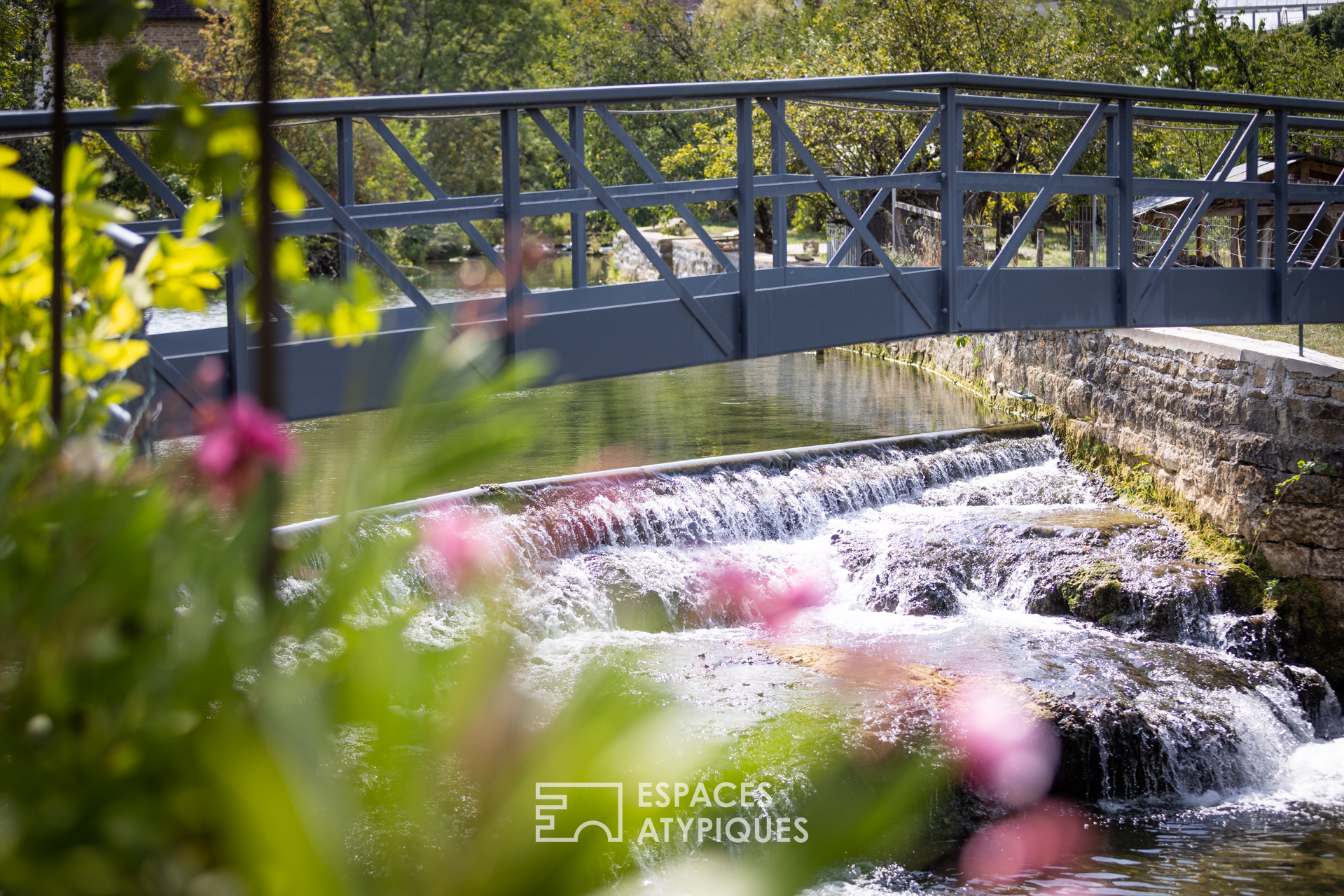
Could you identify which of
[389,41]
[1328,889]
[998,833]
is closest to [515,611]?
[998,833]

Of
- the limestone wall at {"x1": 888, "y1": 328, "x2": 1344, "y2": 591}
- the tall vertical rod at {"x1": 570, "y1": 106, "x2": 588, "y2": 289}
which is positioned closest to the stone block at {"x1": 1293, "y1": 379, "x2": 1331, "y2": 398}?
the limestone wall at {"x1": 888, "y1": 328, "x2": 1344, "y2": 591}

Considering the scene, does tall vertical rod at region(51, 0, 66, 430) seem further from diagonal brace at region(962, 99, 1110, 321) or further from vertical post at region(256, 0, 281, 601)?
diagonal brace at region(962, 99, 1110, 321)

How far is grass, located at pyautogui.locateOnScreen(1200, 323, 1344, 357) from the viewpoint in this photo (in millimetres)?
10586

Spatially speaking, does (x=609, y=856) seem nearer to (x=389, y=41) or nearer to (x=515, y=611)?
(x=515, y=611)

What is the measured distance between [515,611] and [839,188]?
429cm

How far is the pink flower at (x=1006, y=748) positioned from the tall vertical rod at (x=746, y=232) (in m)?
2.83

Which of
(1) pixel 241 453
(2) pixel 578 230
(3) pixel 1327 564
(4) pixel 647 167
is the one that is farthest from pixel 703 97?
(3) pixel 1327 564

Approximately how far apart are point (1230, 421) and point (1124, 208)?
158 inches

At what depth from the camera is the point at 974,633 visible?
30.7ft

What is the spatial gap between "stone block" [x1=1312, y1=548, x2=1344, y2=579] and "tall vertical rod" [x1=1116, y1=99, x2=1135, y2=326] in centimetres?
339

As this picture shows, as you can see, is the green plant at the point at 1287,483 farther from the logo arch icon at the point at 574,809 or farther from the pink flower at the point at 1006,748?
the logo arch icon at the point at 574,809

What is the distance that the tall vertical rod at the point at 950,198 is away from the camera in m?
6.88

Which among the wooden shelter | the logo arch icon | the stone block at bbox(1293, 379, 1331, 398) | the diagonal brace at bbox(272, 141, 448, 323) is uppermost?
the wooden shelter

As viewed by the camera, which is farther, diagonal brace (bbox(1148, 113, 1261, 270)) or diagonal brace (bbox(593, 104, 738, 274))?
diagonal brace (bbox(1148, 113, 1261, 270))
